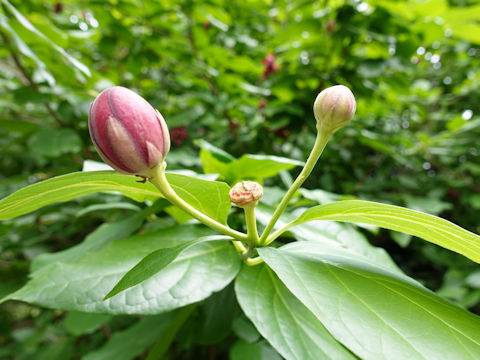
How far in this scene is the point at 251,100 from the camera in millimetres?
1216

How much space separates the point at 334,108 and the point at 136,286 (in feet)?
1.10

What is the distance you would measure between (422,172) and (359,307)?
1510mm

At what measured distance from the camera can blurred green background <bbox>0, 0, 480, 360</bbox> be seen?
1.09 m

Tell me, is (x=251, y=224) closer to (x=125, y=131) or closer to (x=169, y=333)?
(x=125, y=131)

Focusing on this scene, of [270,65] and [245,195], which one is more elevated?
[270,65]

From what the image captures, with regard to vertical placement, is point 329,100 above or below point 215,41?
below

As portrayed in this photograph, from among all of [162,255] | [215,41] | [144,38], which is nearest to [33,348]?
[144,38]

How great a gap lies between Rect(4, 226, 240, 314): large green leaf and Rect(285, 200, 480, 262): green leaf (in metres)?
0.15

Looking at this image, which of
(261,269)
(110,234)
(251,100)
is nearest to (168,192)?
(261,269)

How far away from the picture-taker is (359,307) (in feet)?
1.15

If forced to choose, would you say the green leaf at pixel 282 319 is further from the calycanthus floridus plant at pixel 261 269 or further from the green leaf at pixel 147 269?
the green leaf at pixel 147 269

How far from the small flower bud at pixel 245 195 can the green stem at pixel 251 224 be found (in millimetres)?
11

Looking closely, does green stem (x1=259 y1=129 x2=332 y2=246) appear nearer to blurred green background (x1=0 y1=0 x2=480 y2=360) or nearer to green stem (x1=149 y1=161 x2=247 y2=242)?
green stem (x1=149 y1=161 x2=247 y2=242)

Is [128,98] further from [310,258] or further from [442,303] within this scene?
[442,303]
